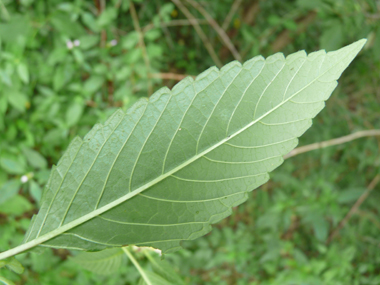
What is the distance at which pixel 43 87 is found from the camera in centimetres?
172

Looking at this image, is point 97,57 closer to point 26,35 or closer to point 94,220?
point 26,35

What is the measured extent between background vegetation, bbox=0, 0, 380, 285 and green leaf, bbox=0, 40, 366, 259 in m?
0.41

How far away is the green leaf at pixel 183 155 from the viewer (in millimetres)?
493

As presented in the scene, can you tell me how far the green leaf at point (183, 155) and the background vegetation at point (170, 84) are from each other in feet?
1.35

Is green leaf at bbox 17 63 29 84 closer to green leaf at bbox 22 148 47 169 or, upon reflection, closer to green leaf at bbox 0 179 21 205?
green leaf at bbox 22 148 47 169

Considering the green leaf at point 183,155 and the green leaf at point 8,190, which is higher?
the green leaf at point 8,190

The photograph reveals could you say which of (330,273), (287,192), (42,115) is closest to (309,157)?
(287,192)

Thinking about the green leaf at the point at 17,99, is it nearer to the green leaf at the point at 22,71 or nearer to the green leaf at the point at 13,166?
the green leaf at the point at 22,71

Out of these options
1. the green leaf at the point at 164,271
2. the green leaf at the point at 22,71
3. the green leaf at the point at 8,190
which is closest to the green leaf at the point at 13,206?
the green leaf at the point at 8,190

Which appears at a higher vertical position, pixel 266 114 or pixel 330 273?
pixel 266 114

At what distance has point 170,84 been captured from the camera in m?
2.52

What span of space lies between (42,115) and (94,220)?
1447mm

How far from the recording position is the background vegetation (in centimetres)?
155

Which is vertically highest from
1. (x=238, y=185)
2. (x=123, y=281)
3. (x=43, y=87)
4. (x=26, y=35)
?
(x=26, y=35)
